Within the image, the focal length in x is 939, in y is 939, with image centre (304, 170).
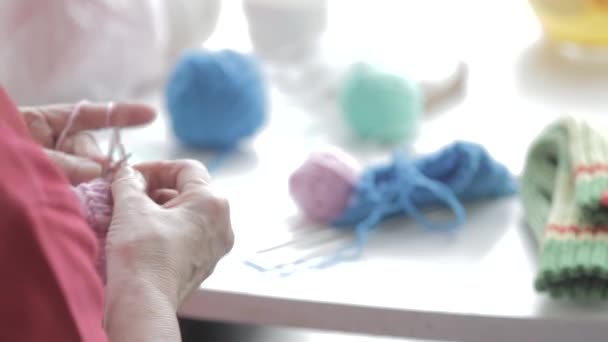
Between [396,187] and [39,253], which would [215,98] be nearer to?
[396,187]

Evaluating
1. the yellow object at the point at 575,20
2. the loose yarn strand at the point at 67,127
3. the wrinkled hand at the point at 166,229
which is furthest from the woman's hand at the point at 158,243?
the yellow object at the point at 575,20

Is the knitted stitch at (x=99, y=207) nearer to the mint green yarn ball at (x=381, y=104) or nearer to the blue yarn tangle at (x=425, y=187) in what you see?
the blue yarn tangle at (x=425, y=187)

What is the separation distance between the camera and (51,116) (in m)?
0.68

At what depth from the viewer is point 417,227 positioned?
77cm

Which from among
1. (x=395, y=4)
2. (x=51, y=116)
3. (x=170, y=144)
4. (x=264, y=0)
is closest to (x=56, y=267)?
(x=51, y=116)

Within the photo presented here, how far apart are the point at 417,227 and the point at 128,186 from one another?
29 centimetres

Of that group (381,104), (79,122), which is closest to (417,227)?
(381,104)

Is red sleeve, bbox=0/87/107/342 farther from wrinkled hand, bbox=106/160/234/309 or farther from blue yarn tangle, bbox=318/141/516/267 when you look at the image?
blue yarn tangle, bbox=318/141/516/267

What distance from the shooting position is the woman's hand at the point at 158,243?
1.60 feet

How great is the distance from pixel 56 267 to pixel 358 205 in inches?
15.5

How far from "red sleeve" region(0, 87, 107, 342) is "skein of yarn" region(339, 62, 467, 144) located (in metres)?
0.48

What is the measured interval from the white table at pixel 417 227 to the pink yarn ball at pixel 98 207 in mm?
146

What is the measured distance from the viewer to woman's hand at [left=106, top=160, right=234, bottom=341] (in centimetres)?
49

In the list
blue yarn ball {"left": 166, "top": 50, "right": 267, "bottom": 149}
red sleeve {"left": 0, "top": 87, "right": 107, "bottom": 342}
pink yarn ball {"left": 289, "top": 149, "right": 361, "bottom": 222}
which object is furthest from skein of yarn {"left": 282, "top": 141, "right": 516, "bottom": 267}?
red sleeve {"left": 0, "top": 87, "right": 107, "bottom": 342}
